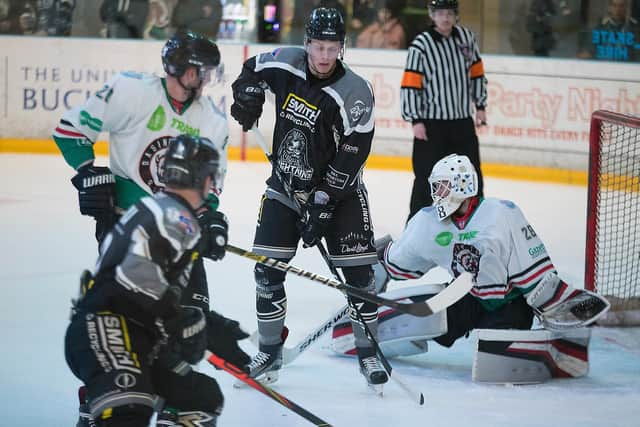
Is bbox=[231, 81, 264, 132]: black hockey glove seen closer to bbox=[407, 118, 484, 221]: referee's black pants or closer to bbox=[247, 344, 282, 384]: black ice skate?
bbox=[247, 344, 282, 384]: black ice skate

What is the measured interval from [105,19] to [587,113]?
352 cm

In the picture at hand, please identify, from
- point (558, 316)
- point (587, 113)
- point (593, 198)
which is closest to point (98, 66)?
point (587, 113)

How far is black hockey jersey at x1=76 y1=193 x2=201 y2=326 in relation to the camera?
8.28 feet

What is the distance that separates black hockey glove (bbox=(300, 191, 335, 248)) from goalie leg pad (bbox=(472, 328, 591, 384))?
624 mm

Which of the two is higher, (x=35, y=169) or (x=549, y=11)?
(x=549, y=11)

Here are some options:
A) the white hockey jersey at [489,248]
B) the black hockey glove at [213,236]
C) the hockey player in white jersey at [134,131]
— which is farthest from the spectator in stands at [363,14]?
the black hockey glove at [213,236]

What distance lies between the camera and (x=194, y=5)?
900 centimetres

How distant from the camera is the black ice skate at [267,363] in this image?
3.85 metres

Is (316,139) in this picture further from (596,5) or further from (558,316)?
(596,5)

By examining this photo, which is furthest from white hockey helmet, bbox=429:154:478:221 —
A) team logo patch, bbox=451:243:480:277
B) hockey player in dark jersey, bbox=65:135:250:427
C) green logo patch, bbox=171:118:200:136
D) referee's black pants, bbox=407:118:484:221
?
referee's black pants, bbox=407:118:484:221

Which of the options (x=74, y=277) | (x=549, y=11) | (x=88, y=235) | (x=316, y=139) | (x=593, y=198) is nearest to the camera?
(x=316, y=139)

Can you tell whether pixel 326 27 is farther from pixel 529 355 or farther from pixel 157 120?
pixel 529 355

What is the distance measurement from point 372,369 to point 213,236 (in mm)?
1025

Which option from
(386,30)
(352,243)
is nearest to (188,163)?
(352,243)
